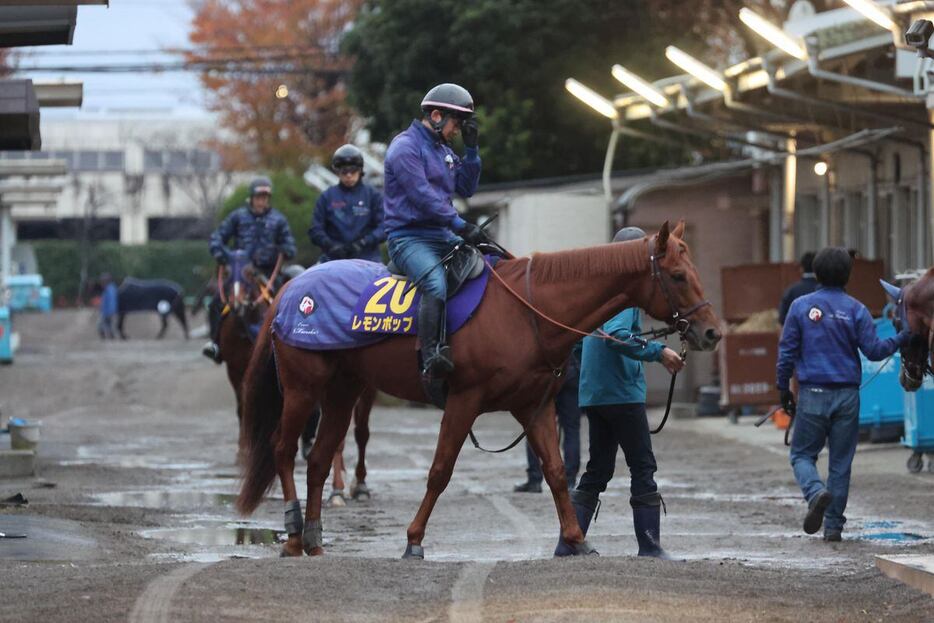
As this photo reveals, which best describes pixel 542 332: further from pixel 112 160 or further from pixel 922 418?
pixel 112 160

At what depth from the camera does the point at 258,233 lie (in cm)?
1800

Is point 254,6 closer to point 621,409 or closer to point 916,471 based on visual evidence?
point 916,471

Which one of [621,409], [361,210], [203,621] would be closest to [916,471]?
[361,210]

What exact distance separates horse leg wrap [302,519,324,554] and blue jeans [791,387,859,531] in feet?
10.5

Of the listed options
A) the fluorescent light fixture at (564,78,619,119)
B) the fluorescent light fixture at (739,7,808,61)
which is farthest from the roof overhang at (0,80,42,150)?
the fluorescent light fixture at (564,78,619,119)

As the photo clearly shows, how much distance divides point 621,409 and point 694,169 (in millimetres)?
17029

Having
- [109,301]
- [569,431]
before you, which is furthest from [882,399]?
[109,301]

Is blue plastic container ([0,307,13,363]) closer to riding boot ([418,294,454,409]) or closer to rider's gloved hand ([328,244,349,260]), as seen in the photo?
rider's gloved hand ([328,244,349,260])

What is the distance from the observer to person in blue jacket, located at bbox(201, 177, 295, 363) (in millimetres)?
17969

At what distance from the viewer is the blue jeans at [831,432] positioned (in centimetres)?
1229

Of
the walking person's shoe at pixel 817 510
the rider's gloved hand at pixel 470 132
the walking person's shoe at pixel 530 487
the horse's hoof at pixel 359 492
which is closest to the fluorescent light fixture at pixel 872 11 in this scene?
the walking person's shoe at pixel 530 487

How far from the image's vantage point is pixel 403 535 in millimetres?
12695

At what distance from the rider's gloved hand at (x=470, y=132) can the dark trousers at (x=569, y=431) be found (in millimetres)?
4280

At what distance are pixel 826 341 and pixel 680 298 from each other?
231 centimetres
